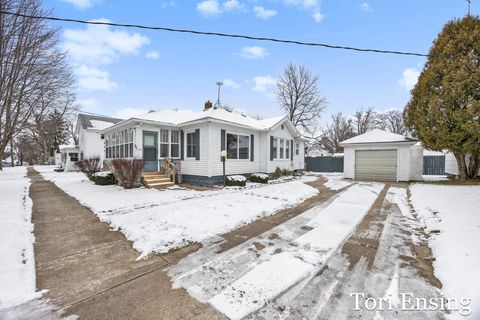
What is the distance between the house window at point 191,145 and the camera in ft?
36.6

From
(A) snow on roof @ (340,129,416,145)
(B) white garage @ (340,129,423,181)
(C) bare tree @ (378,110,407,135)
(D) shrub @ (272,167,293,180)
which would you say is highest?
(C) bare tree @ (378,110,407,135)

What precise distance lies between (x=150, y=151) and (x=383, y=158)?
1446 centimetres

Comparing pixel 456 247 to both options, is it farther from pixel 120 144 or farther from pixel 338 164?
pixel 338 164

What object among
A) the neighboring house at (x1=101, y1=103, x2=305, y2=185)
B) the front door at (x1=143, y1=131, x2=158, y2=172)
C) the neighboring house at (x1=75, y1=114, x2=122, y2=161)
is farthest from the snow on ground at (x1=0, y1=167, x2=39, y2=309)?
the neighboring house at (x1=75, y1=114, x2=122, y2=161)

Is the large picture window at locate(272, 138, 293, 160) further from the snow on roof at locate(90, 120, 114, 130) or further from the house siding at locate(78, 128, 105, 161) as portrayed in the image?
the snow on roof at locate(90, 120, 114, 130)

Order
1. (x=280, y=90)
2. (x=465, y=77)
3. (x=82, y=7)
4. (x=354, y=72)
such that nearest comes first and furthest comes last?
1. (x=82, y=7)
2. (x=465, y=77)
3. (x=354, y=72)
4. (x=280, y=90)

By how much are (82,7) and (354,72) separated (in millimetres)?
13636

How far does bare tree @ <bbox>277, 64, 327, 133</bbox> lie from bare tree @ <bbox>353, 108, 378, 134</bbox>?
42.9 feet

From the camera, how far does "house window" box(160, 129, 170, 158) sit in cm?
1134

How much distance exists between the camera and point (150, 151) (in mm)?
11016

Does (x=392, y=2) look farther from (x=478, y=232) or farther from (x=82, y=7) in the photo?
(x=82, y=7)

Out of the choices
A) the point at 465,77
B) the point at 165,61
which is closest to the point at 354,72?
the point at 465,77

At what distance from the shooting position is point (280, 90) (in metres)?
26.4

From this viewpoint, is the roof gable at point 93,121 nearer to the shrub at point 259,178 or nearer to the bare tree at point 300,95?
the shrub at point 259,178
